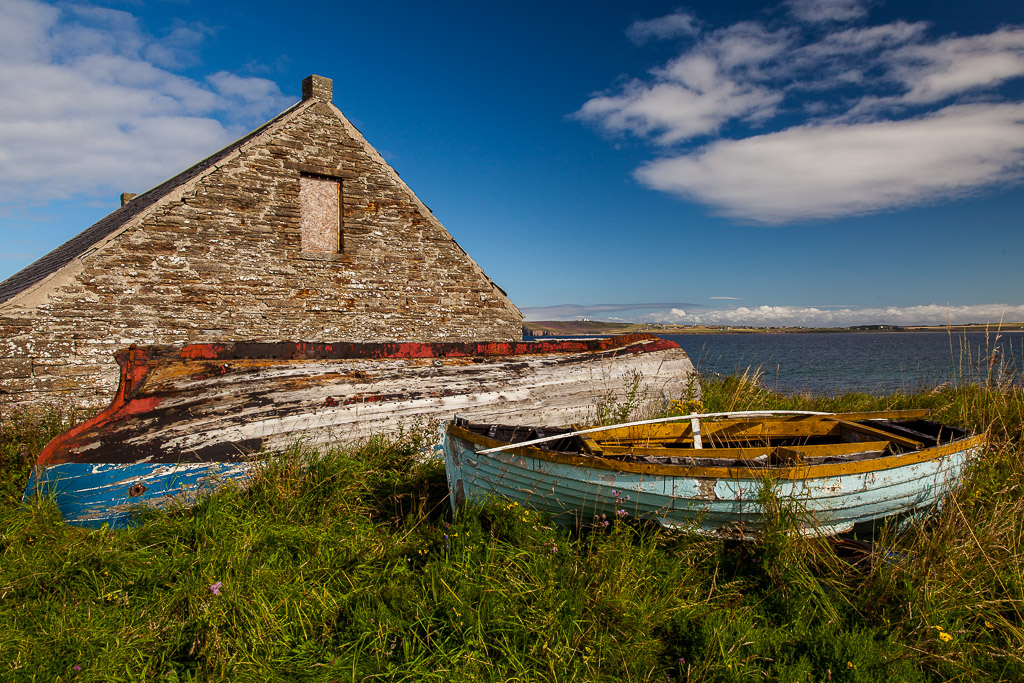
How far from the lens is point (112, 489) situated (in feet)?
14.5

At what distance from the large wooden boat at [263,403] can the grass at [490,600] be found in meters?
0.34

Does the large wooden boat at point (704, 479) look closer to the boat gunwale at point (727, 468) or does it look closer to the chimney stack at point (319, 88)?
the boat gunwale at point (727, 468)

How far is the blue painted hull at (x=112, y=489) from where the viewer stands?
4.36 metres

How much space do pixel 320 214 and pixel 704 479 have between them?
9.43 m

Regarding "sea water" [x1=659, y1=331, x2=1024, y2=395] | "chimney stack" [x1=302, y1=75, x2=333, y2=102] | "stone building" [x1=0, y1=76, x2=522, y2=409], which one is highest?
"chimney stack" [x1=302, y1=75, x2=333, y2=102]

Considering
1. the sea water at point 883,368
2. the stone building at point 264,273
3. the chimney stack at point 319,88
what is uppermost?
the chimney stack at point 319,88

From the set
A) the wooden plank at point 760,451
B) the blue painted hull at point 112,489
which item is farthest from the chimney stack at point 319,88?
the wooden plank at point 760,451

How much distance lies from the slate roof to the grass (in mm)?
8260

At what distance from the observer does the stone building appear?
8.30 m

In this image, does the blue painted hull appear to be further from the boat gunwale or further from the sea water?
the sea water

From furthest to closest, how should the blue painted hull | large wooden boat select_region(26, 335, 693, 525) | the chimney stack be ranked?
the chimney stack
large wooden boat select_region(26, 335, 693, 525)
the blue painted hull

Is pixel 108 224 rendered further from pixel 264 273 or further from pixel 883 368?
pixel 883 368

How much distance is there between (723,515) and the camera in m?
4.00

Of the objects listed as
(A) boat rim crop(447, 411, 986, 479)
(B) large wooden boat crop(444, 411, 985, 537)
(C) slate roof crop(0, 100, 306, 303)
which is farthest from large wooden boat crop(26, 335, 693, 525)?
(C) slate roof crop(0, 100, 306, 303)
